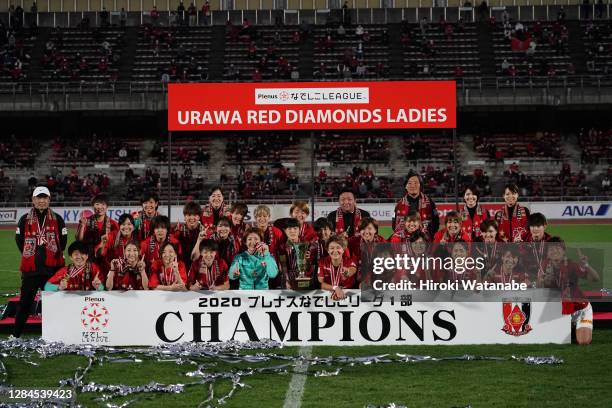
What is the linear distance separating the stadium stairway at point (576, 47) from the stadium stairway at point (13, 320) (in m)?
37.2

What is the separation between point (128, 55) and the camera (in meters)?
47.3

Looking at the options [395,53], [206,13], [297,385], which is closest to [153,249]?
[297,385]

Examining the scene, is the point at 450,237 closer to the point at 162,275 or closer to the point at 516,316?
the point at 516,316

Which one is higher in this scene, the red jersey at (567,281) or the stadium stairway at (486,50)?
the stadium stairway at (486,50)

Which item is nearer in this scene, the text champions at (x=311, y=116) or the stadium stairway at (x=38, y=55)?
the text champions at (x=311, y=116)

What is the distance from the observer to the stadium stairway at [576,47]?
45.0m

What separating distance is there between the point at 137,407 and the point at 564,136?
39344mm

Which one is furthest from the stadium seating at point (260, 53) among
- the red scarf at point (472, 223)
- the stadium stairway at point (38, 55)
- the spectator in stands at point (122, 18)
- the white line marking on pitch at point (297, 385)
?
the white line marking on pitch at point (297, 385)

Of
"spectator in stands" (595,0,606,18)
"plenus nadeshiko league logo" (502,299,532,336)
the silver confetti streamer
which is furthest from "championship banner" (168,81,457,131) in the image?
"spectator in stands" (595,0,606,18)

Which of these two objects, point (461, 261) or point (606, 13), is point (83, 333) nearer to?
point (461, 261)

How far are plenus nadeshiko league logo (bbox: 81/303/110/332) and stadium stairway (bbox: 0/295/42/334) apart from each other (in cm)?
143

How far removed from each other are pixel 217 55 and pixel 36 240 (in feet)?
122

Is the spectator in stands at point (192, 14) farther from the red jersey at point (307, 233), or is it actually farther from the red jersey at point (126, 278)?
the red jersey at point (126, 278)

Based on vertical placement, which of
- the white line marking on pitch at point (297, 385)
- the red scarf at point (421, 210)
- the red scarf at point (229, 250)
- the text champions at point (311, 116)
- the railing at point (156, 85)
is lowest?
the white line marking on pitch at point (297, 385)
